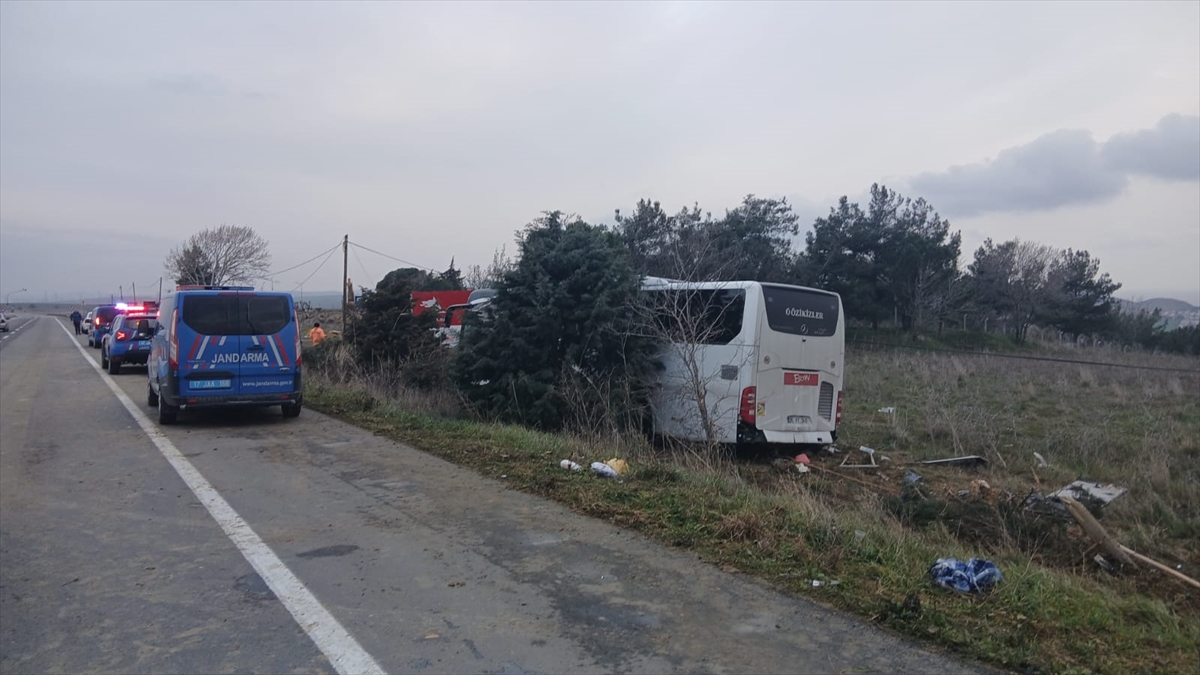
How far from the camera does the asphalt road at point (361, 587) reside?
14.4ft

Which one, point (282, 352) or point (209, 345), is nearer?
point (209, 345)

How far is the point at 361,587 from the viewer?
5492mm

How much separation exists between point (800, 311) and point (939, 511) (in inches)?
142

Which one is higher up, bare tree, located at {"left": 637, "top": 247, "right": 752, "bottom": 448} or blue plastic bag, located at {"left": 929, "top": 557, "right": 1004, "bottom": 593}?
bare tree, located at {"left": 637, "top": 247, "right": 752, "bottom": 448}

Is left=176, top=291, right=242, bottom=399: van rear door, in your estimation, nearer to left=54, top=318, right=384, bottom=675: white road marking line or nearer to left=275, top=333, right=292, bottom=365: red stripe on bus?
left=275, top=333, right=292, bottom=365: red stripe on bus

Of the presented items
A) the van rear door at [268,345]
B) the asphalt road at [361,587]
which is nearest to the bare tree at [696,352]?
the asphalt road at [361,587]

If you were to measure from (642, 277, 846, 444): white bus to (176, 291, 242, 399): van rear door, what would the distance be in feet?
20.9

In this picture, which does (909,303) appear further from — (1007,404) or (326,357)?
(326,357)

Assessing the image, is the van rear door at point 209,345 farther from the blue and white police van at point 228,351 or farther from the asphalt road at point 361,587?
the asphalt road at point 361,587

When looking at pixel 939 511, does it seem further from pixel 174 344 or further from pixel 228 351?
pixel 174 344

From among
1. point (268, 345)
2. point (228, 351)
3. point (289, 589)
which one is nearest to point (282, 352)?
point (268, 345)

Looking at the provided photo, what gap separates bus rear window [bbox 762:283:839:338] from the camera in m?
11.2

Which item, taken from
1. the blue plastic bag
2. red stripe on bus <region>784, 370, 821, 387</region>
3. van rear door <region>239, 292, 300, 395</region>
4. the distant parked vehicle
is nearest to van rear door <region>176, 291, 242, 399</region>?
van rear door <region>239, 292, 300, 395</region>

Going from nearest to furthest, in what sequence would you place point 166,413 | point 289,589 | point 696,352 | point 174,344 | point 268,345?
point 289,589, point 696,352, point 174,344, point 166,413, point 268,345
